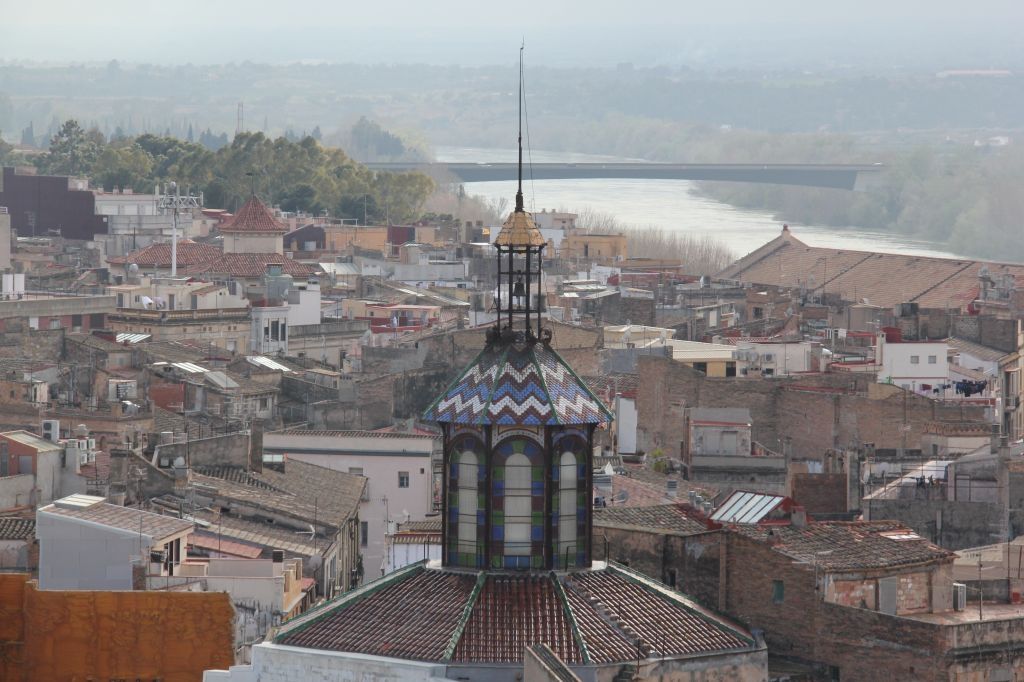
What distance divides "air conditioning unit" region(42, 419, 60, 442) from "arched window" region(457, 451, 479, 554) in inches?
625

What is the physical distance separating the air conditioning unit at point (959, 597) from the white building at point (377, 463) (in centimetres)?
1069

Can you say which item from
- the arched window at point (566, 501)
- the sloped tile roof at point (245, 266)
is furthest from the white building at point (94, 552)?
the sloped tile roof at point (245, 266)

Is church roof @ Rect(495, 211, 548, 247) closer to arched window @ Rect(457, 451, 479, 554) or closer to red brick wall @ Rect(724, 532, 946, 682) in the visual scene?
arched window @ Rect(457, 451, 479, 554)

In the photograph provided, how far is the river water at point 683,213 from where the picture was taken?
130375 mm

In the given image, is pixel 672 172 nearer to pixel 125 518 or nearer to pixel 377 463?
pixel 377 463

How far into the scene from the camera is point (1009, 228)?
128 m

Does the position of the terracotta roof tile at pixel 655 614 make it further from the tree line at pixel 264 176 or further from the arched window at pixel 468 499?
the tree line at pixel 264 176

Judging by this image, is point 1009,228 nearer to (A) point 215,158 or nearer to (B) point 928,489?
(A) point 215,158

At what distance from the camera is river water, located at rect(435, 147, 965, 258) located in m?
130

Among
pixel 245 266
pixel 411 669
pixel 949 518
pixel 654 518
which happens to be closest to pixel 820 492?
pixel 949 518

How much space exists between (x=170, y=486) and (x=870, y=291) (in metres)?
47.7

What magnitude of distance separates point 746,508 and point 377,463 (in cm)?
962

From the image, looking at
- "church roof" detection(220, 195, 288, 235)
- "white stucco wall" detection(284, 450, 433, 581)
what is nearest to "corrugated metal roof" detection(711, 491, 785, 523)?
"white stucco wall" detection(284, 450, 433, 581)

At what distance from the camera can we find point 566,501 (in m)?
16.2
